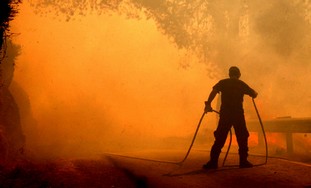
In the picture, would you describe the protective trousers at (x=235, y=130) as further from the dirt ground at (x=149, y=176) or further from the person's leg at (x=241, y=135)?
the dirt ground at (x=149, y=176)

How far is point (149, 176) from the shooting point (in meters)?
4.92

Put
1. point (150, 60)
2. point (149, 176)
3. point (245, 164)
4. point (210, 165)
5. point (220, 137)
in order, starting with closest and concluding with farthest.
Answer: point (149, 176) → point (210, 165) → point (245, 164) → point (220, 137) → point (150, 60)

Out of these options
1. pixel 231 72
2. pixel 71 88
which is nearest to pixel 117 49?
pixel 71 88

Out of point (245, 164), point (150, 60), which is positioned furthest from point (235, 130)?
point (150, 60)

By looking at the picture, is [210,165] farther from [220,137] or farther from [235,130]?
[235,130]

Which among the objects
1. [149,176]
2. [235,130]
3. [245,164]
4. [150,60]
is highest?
[150,60]

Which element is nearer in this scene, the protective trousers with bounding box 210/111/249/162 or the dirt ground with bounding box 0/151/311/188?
the dirt ground with bounding box 0/151/311/188

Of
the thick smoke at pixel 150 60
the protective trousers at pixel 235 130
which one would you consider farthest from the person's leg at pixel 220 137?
the thick smoke at pixel 150 60

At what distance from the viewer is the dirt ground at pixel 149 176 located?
448 centimetres

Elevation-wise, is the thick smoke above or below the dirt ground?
above

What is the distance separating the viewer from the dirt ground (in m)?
4.48

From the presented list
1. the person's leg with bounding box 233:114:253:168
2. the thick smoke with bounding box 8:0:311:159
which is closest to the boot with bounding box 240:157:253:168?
the person's leg with bounding box 233:114:253:168

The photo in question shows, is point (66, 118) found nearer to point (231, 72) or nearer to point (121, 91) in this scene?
point (121, 91)

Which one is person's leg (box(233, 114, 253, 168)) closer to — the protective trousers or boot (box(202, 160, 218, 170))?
the protective trousers
